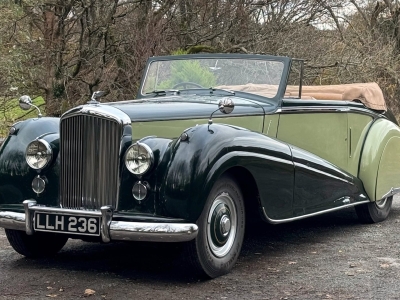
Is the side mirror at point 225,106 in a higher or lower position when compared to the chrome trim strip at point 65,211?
higher

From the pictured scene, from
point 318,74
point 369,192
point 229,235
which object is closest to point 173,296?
point 229,235

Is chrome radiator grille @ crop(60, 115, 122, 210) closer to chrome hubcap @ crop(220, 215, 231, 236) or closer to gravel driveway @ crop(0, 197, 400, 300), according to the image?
gravel driveway @ crop(0, 197, 400, 300)

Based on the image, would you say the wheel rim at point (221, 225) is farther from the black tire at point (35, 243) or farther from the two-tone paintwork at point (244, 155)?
the black tire at point (35, 243)

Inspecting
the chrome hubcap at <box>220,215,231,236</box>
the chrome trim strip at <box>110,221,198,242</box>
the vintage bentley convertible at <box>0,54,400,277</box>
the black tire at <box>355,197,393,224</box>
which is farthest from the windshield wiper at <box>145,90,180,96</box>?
the black tire at <box>355,197,393,224</box>

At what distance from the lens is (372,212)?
270 inches

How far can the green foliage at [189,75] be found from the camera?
6180 mm

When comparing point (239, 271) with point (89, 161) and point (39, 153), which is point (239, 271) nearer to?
point (89, 161)

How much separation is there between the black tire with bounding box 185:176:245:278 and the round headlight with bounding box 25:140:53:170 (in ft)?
4.03

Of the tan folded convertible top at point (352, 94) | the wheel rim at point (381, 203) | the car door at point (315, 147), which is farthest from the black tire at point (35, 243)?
the wheel rim at point (381, 203)

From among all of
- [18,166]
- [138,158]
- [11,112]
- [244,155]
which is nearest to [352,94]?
[244,155]

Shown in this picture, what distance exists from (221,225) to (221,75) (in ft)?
6.60

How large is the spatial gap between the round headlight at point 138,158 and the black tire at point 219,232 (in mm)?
466

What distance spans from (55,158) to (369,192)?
333cm

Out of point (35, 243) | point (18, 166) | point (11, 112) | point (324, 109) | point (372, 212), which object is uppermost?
point (324, 109)
